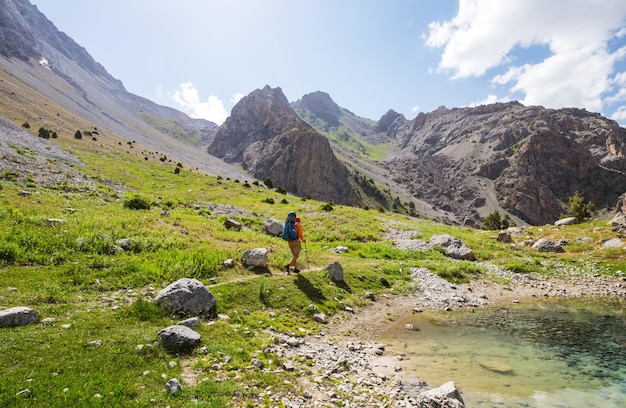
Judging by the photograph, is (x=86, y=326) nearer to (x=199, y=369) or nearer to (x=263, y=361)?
(x=199, y=369)

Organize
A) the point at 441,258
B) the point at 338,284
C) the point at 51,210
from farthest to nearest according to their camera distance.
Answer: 1. the point at 441,258
2. the point at 51,210
3. the point at 338,284

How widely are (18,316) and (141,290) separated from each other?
4.65 m

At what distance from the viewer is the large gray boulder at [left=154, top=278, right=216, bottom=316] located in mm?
12758

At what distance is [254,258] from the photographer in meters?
19.5

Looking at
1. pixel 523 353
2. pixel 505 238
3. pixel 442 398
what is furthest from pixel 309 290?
pixel 505 238

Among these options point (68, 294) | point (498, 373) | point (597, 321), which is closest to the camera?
point (498, 373)

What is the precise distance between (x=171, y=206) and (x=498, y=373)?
38.5 meters

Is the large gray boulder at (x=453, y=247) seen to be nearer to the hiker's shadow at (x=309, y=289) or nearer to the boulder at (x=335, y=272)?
the boulder at (x=335, y=272)

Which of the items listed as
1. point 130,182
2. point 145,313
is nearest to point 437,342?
point 145,313

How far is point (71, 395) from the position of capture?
7414mm

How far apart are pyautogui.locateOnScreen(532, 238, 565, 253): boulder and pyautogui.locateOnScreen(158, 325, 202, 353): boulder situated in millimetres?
39477

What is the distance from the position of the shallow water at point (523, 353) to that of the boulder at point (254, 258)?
26.9 ft

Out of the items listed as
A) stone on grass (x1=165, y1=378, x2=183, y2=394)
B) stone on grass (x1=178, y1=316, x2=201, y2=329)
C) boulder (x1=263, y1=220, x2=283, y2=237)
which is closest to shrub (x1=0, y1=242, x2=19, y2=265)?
stone on grass (x1=178, y1=316, x2=201, y2=329)

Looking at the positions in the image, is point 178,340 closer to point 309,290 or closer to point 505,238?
point 309,290
